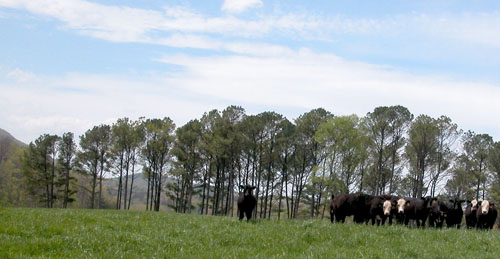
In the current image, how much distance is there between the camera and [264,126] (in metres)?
54.3

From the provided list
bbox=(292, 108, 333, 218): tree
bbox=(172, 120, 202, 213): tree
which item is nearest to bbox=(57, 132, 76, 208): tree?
bbox=(172, 120, 202, 213): tree

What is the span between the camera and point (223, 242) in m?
13.4

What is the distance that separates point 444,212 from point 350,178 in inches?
1030

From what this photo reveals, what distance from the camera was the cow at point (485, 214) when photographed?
1002 inches

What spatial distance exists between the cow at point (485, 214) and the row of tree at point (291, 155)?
22202 millimetres

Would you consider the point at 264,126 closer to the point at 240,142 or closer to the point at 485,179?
the point at 240,142

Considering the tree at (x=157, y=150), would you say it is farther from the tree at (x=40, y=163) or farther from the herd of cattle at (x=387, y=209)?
the herd of cattle at (x=387, y=209)

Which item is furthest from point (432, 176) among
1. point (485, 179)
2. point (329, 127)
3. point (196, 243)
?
point (196, 243)

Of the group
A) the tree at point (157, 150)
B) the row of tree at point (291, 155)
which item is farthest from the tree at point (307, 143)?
the tree at point (157, 150)

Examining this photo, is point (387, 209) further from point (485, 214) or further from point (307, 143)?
point (307, 143)

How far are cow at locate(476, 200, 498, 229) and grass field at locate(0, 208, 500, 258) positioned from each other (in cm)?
958

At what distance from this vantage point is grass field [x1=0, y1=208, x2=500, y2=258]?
36.4 feet

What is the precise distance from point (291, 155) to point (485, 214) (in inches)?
1267

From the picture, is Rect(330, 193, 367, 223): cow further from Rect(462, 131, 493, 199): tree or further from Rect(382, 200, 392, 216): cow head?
Rect(462, 131, 493, 199): tree
